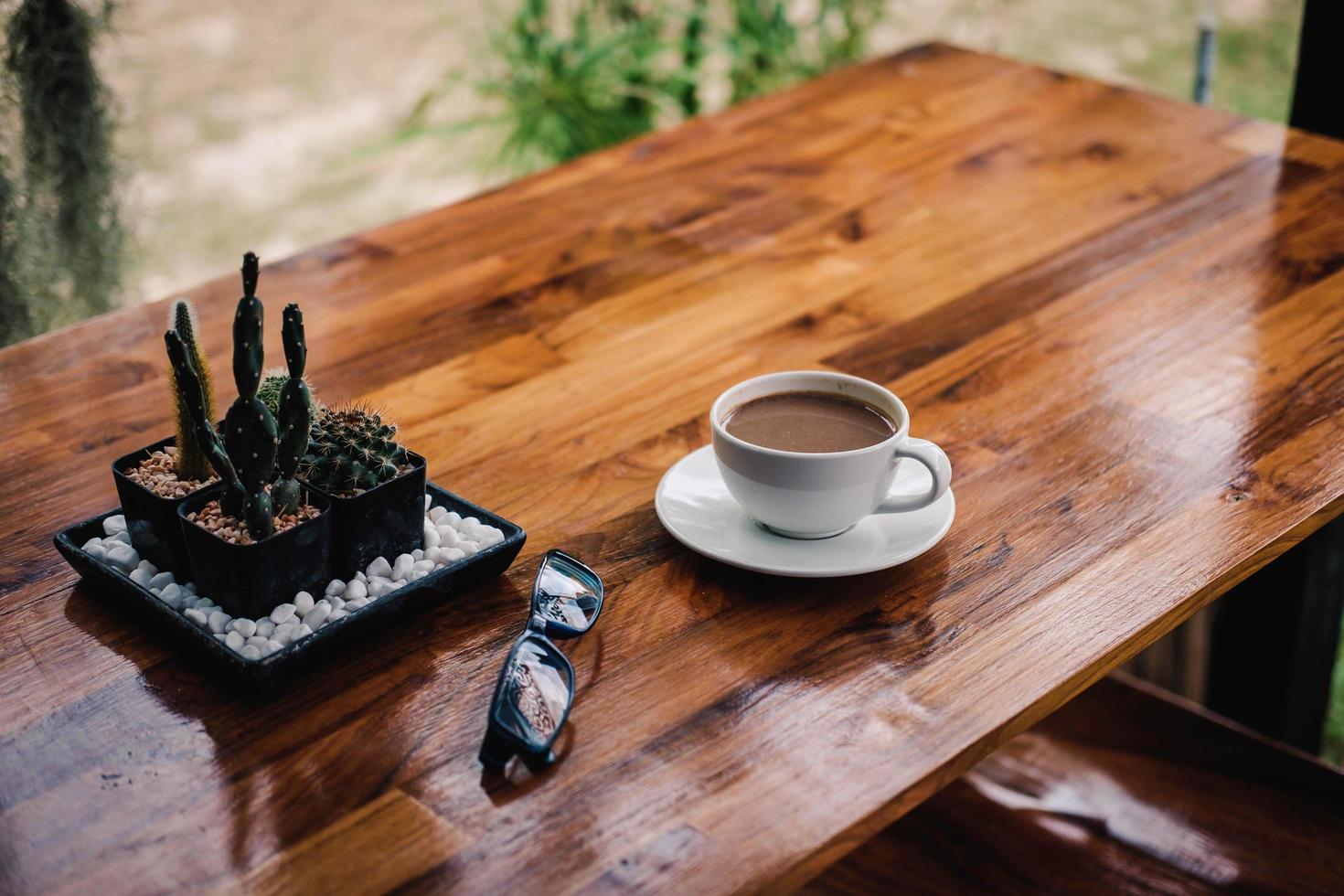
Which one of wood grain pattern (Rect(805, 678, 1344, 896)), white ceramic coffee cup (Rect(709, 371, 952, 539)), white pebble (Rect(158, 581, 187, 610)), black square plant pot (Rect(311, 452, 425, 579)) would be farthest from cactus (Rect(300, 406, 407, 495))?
wood grain pattern (Rect(805, 678, 1344, 896))

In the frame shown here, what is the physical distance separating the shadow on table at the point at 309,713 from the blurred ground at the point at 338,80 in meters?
2.24

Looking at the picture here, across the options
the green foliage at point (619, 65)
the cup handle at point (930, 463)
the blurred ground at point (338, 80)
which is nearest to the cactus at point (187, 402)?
the cup handle at point (930, 463)

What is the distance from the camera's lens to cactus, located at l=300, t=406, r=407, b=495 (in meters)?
0.87

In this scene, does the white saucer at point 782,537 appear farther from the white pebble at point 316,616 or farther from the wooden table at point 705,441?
the white pebble at point 316,616

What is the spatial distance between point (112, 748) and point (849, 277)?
830 mm

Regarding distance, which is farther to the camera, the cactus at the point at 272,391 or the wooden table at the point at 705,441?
the cactus at the point at 272,391

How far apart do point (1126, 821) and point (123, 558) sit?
970mm

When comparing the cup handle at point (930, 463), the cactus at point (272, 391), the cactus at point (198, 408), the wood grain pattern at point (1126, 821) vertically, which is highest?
the cactus at point (198, 408)

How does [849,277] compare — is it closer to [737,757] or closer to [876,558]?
[876,558]

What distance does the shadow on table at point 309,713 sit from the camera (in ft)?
2.39

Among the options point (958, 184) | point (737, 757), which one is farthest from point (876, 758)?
point (958, 184)

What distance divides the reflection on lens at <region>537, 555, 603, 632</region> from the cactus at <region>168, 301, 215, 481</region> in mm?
231

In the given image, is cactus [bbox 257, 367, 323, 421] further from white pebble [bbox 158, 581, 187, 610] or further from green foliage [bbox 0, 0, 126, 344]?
green foliage [bbox 0, 0, 126, 344]

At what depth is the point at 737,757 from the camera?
76cm
